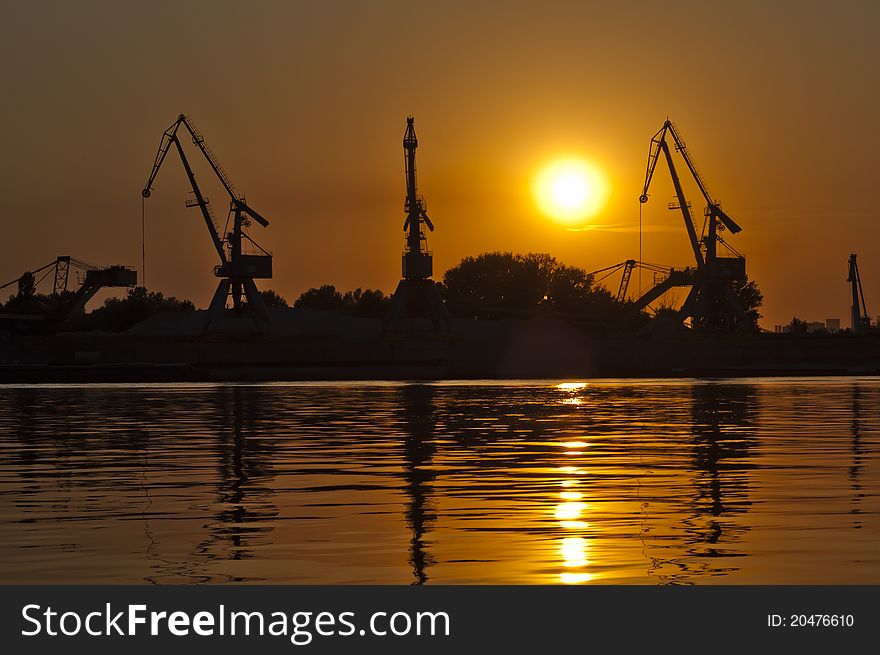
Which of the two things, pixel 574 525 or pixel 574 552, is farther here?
pixel 574 525

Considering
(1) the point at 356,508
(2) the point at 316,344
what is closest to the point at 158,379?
(2) the point at 316,344

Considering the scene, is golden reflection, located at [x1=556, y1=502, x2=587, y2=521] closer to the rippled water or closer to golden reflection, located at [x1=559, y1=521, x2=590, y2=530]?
the rippled water

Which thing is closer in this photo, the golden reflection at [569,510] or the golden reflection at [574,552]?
the golden reflection at [574,552]

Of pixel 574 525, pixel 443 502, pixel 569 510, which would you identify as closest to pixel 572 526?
pixel 574 525

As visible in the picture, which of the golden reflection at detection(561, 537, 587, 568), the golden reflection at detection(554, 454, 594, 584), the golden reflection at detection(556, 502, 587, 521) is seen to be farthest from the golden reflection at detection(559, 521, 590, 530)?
the golden reflection at detection(561, 537, 587, 568)

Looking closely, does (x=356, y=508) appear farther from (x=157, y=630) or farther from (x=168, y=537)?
(x=157, y=630)

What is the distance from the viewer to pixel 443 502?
92.5 feet

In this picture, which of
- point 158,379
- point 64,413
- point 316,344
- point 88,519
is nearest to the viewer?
point 88,519

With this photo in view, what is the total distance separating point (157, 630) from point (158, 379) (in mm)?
135532

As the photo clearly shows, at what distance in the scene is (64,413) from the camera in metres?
70.9

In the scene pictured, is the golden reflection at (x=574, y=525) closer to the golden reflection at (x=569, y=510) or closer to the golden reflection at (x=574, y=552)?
the golden reflection at (x=569, y=510)

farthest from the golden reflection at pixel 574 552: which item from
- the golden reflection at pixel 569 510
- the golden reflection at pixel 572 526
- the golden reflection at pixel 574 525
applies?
the golden reflection at pixel 569 510

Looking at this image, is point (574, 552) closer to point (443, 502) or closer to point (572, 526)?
point (572, 526)

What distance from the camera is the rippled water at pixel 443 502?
20.0 meters
